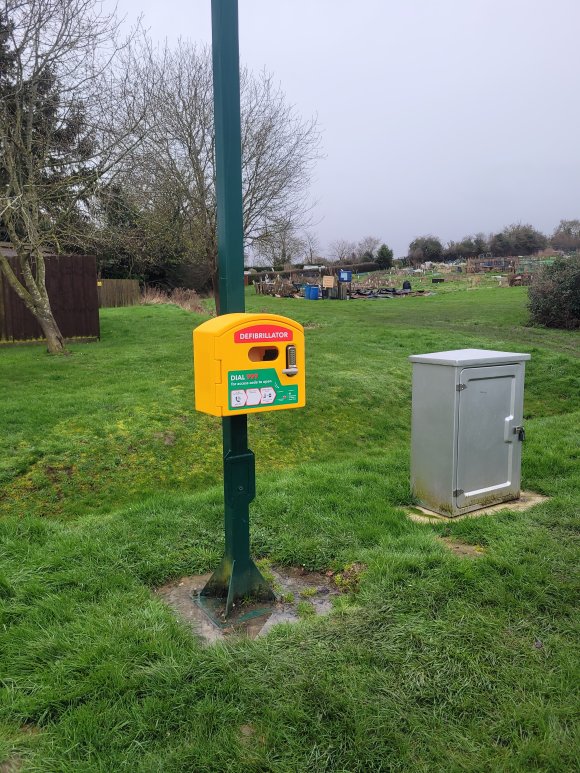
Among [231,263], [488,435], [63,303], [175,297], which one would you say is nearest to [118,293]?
[175,297]

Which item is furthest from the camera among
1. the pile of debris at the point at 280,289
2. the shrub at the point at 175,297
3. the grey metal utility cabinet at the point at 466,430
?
the pile of debris at the point at 280,289

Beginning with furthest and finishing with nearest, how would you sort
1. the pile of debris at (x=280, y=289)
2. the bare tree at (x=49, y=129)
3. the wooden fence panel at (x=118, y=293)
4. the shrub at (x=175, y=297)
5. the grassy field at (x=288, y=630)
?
1. the pile of debris at (x=280, y=289)
2. the shrub at (x=175, y=297)
3. the wooden fence panel at (x=118, y=293)
4. the bare tree at (x=49, y=129)
5. the grassy field at (x=288, y=630)

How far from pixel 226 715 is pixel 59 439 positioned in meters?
5.10

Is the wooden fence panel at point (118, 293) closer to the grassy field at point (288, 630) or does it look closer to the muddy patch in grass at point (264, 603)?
the grassy field at point (288, 630)

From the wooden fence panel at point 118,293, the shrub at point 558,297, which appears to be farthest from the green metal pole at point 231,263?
the wooden fence panel at point 118,293

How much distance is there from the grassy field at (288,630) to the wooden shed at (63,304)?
322 inches

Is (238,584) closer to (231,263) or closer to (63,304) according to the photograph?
(231,263)

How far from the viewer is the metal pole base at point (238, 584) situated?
3219mm

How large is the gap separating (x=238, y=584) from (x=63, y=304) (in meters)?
12.8

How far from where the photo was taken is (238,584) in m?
3.23

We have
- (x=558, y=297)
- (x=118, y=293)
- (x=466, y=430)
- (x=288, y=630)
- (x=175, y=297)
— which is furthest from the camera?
(x=175, y=297)

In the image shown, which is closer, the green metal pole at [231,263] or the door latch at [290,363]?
the green metal pole at [231,263]

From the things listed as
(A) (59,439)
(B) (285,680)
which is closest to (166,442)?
(A) (59,439)

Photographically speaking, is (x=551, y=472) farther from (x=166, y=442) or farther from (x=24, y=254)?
(x=24, y=254)
